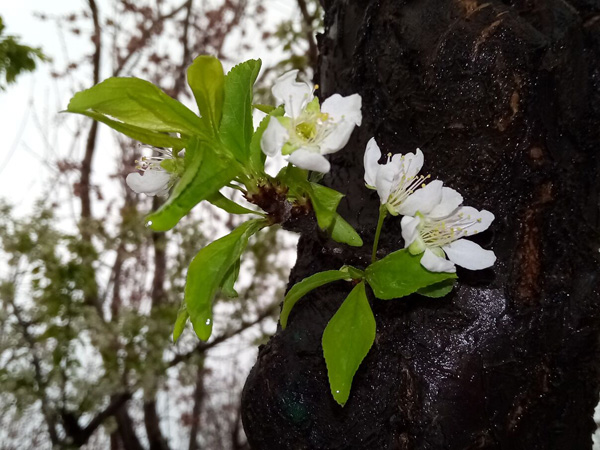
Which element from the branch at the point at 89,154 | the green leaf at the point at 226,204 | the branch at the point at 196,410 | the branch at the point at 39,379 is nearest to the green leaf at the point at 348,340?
the green leaf at the point at 226,204

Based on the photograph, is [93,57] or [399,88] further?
[93,57]

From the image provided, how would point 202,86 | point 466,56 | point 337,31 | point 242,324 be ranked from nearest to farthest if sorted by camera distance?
1. point 202,86
2. point 466,56
3. point 337,31
4. point 242,324

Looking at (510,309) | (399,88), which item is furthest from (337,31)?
(510,309)

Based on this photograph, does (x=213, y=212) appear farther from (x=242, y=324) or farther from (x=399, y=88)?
(x=399, y=88)

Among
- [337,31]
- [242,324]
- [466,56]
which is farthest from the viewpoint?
[242,324]

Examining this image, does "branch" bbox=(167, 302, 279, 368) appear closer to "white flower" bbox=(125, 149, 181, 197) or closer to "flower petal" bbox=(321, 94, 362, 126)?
"white flower" bbox=(125, 149, 181, 197)

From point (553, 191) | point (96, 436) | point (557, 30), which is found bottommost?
point (96, 436)
